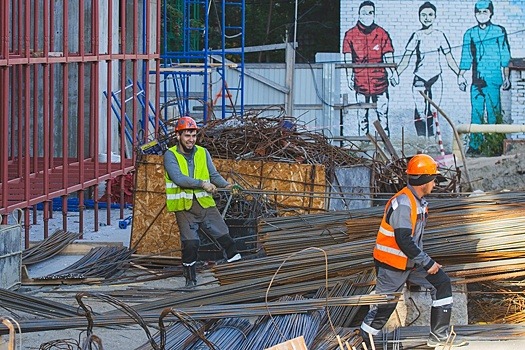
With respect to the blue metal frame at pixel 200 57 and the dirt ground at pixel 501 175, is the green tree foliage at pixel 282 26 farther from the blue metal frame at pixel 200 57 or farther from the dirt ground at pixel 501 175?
the dirt ground at pixel 501 175

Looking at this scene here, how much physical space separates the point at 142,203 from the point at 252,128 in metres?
1.68

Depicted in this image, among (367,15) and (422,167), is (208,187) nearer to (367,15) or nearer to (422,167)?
(422,167)

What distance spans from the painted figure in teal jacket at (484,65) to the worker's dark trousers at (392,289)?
23525mm

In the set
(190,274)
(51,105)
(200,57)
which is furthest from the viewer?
(200,57)

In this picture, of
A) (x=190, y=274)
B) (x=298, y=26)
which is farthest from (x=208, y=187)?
(x=298, y=26)

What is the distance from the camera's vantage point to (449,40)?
31.6 meters

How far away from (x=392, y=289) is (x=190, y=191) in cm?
A: 365

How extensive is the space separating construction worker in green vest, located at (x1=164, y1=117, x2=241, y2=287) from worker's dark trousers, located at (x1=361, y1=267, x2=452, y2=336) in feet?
10.8

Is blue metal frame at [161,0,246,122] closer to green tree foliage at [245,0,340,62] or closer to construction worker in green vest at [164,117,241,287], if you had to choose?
green tree foliage at [245,0,340,62]

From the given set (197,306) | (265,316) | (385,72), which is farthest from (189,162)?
(385,72)

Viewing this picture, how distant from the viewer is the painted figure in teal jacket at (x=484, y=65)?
31.5m

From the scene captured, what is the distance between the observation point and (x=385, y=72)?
3142 centimetres

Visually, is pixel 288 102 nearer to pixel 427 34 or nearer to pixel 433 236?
pixel 427 34

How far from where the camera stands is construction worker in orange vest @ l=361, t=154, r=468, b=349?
8219 mm
